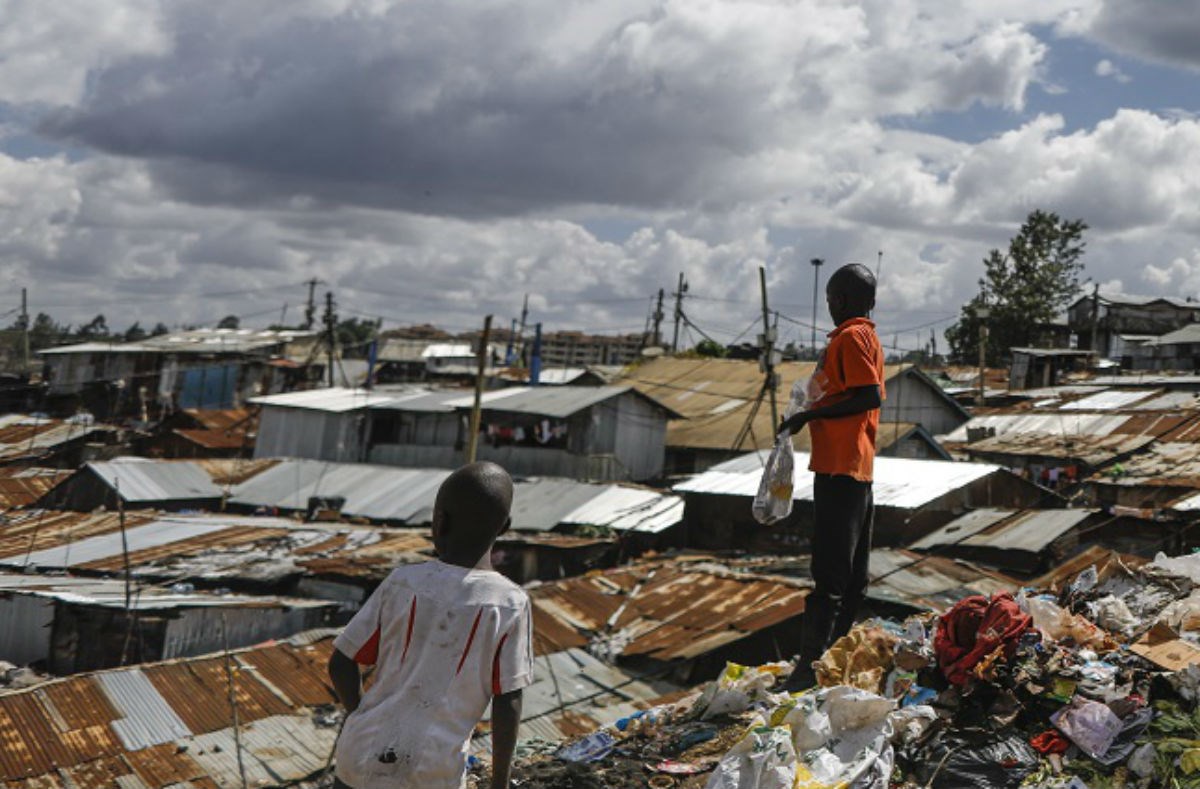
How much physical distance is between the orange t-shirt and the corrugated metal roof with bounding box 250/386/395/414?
939 inches

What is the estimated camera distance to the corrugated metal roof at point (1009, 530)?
11.7 metres

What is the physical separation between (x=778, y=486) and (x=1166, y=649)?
1.86m

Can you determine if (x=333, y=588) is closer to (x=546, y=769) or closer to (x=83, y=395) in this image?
(x=546, y=769)

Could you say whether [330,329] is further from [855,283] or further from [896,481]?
[855,283]

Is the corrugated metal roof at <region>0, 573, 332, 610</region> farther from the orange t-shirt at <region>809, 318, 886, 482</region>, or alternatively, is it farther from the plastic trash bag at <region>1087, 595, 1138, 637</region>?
the plastic trash bag at <region>1087, 595, 1138, 637</region>

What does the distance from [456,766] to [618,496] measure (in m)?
17.2

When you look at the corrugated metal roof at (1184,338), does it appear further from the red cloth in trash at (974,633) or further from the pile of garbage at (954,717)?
the red cloth in trash at (974,633)

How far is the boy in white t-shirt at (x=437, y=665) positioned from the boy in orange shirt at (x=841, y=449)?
241cm

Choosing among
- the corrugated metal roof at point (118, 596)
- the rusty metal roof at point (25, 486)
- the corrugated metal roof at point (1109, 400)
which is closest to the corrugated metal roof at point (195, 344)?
the rusty metal roof at point (25, 486)

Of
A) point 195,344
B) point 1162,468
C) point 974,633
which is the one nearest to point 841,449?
point 974,633

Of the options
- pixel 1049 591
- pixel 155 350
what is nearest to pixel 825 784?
pixel 1049 591

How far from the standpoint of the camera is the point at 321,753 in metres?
8.13

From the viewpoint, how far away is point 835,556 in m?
4.67

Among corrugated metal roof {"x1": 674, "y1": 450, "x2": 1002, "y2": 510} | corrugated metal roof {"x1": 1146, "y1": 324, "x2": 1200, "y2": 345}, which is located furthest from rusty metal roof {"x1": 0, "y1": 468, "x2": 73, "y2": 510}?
corrugated metal roof {"x1": 1146, "y1": 324, "x2": 1200, "y2": 345}
